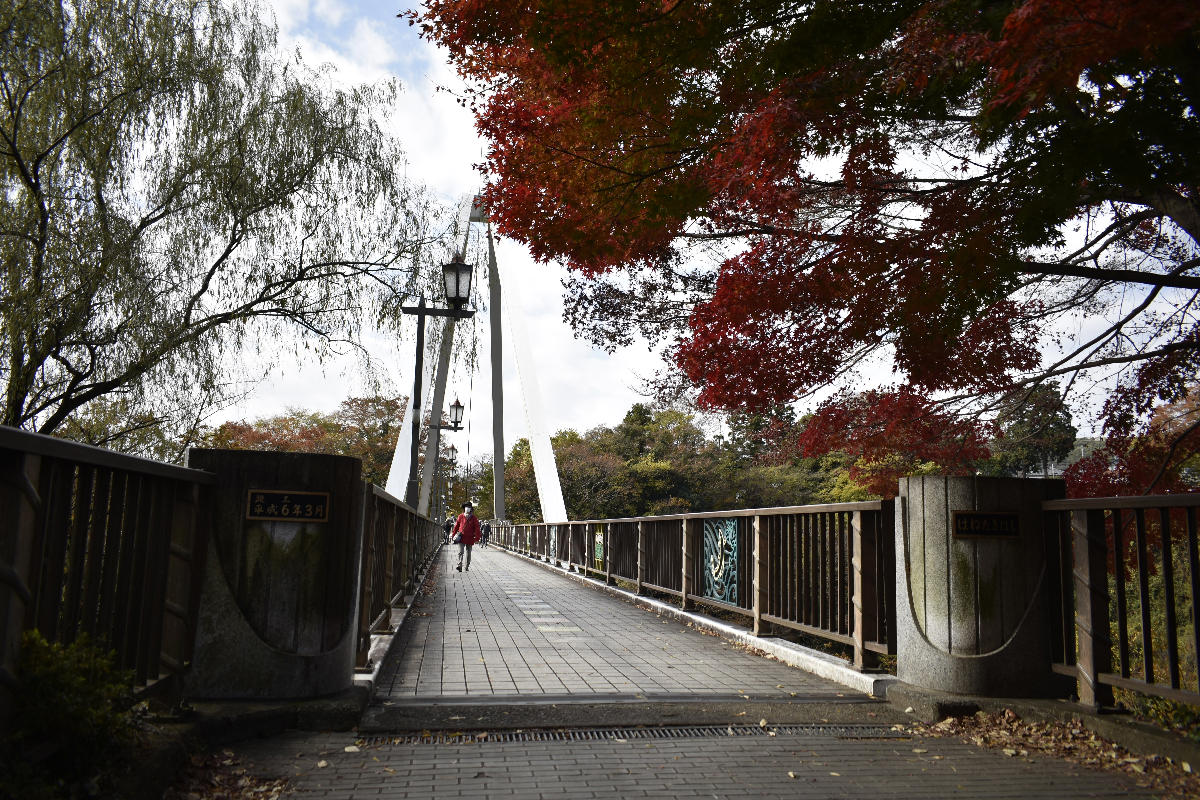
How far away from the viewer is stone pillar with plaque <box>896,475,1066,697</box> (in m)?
4.41

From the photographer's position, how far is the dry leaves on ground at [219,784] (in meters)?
2.99

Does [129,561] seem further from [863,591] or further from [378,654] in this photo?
[863,591]

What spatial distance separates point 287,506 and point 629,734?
6.60 ft

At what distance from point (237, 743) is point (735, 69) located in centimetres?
468

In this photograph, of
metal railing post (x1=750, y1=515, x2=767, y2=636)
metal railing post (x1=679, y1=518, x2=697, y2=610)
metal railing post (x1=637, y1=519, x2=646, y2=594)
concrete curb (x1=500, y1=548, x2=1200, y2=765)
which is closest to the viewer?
concrete curb (x1=500, y1=548, x2=1200, y2=765)

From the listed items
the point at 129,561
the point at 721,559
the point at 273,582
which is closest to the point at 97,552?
the point at 129,561

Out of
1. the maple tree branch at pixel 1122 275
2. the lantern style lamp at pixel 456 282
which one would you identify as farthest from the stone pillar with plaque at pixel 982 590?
the lantern style lamp at pixel 456 282

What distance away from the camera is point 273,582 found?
13.3 ft

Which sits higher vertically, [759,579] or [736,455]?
[736,455]

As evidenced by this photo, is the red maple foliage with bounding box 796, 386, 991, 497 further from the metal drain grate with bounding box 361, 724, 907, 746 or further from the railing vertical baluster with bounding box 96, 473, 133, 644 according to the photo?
the railing vertical baluster with bounding box 96, 473, 133, 644

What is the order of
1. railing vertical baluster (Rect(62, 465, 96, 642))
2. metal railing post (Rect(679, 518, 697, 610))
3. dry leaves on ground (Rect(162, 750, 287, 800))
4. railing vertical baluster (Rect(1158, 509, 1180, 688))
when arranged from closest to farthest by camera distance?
railing vertical baluster (Rect(62, 465, 96, 642)) < dry leaves on ground (Rect(162, 750, 287, 800)) < railing vertical baluster (Rect(1158, 509, 1180, 688)) < metal railing post (Rect(679, 518, 697, 610))

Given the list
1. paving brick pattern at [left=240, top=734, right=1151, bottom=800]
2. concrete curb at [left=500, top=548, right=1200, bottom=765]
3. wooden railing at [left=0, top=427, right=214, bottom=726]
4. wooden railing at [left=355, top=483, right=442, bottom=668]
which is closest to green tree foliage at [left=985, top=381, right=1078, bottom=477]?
concrete curb at [left=500, top=548, right=1200, bottom=765]

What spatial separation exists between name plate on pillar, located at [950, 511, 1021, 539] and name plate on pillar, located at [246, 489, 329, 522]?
339cm

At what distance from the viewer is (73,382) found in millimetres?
8766
